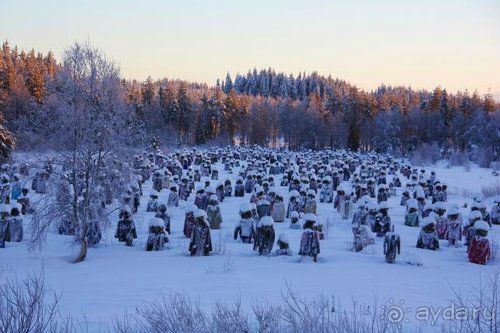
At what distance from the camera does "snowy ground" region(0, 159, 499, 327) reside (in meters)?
7.99

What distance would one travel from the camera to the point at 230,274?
9.84 m

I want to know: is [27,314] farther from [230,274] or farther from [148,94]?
[148,94]

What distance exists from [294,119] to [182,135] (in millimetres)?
19260

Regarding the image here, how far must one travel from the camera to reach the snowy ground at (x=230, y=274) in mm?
7988

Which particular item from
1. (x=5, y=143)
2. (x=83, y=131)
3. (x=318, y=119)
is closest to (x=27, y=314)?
(x=83, y=131)

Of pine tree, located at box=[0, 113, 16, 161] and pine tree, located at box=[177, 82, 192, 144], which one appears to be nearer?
pine tree, located at box=[0, 113, 16, 161]

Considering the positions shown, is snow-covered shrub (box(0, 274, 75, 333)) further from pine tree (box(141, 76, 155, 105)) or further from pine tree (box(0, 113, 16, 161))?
pine tree (box(141, 76, 155, 105))

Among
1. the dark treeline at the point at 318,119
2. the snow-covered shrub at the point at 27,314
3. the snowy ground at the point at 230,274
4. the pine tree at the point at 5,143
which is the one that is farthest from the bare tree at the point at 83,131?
the dark treeline at the point at 318,119

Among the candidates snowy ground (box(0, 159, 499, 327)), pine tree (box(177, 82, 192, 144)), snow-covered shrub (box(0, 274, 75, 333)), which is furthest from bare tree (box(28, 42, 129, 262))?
pine tree (box(177, 82, 192, 144))

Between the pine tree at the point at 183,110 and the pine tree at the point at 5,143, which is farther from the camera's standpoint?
the pine tree at the point at 183,110

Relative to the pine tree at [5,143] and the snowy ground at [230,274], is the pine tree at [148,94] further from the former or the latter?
the snowy ground at [230,274]

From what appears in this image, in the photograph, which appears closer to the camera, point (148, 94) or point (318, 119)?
point (318, 119)

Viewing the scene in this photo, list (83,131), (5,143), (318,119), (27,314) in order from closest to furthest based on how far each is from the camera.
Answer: (27,314), (83,131), (5,143), (318,119)

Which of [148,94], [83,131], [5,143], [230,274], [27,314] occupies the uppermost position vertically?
[148,94]
